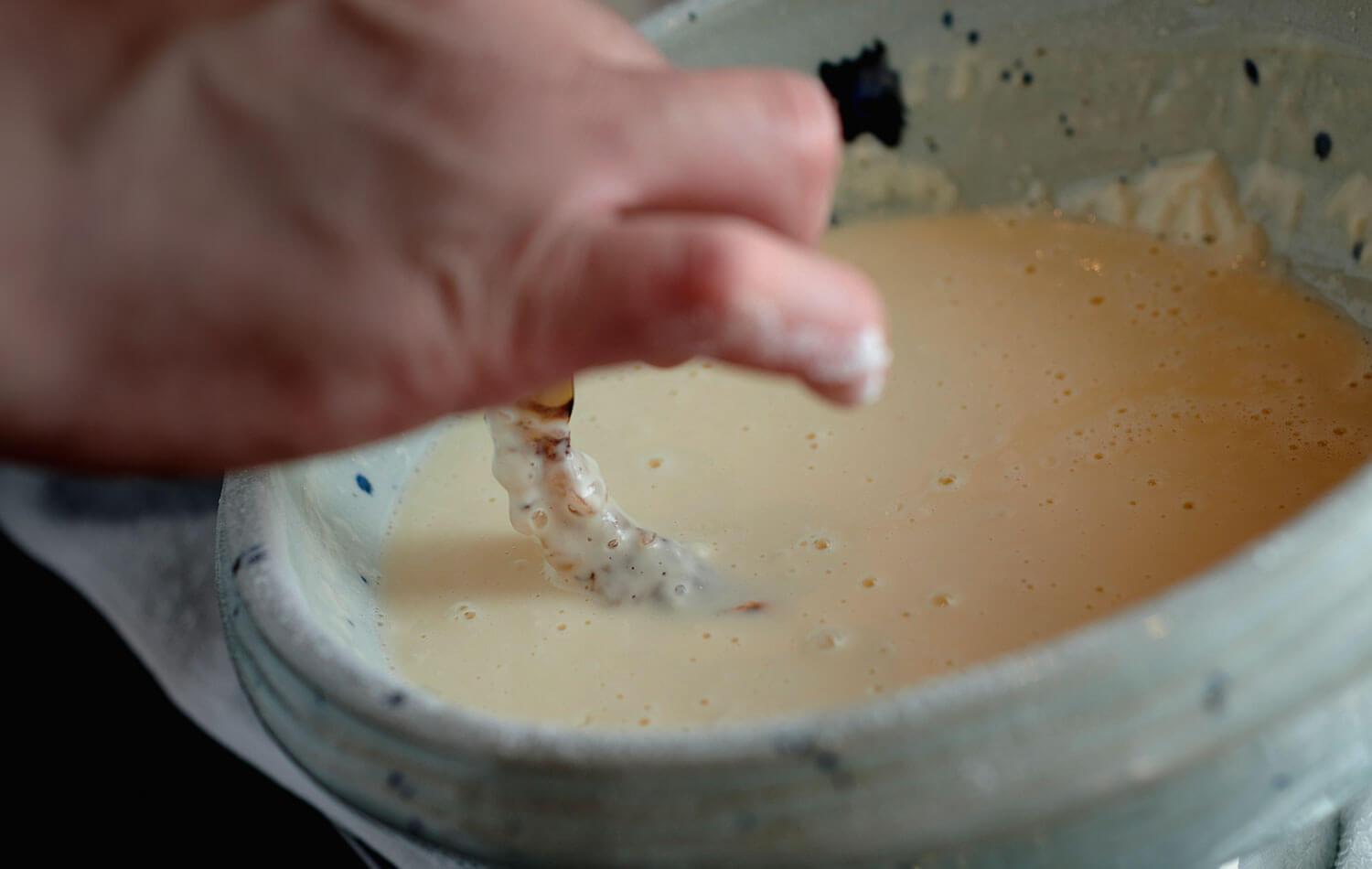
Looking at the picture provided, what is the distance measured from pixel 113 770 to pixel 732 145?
0.49m

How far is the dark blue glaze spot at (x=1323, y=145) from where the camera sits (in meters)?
0.63

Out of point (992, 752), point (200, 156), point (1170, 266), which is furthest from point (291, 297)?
point (1170, 266)

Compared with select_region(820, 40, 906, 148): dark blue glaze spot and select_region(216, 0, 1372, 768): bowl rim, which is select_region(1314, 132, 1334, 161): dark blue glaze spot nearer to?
select_region(820, 40, 906, 148): dark blue glaze spot

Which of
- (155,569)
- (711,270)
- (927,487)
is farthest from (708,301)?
(155,569)

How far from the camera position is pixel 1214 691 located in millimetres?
290

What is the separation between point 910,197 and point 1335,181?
0.23 metres

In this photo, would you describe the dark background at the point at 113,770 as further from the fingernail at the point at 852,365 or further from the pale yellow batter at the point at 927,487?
the fingernail at the point at 852,365

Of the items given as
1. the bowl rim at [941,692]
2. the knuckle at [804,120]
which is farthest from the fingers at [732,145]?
the bowl rim at [941,692]

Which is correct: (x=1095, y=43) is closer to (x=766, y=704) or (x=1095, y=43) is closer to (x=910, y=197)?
(x=910, y=197)

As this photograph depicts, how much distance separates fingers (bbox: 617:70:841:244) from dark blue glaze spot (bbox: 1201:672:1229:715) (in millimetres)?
146

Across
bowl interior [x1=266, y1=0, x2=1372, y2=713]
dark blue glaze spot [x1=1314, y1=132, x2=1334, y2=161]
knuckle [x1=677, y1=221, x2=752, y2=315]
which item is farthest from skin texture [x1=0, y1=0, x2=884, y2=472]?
dark blue glaze spot [x1=1314, y1=132, x2=1334, y2=161]

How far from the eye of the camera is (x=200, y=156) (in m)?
0.28

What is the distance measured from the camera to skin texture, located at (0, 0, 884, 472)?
271mm

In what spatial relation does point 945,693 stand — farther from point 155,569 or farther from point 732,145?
point 155,569
